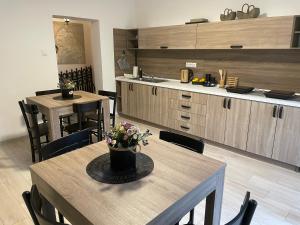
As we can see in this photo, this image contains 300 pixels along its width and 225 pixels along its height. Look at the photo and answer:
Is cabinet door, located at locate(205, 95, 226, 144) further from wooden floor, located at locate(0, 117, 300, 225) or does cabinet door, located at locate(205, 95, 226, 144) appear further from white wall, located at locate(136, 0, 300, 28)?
white wall, located at locate(136, 0, 300, 28)

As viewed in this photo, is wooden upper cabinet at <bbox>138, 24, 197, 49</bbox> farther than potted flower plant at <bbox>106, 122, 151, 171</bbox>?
Yes

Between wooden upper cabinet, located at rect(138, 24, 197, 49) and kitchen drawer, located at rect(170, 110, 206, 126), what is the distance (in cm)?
111

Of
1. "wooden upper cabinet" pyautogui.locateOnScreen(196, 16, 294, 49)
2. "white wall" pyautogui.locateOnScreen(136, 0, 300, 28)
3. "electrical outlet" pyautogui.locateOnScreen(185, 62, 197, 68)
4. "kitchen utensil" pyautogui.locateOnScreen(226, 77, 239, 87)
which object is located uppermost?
"white wall" pyautogui.locateOnScreen(136, 0, 300, 28)

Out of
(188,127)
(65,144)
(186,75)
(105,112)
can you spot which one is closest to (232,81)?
(186,75)

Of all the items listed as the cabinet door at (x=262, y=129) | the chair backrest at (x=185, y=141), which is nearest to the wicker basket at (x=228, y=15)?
the cabinet door at (x=262, y=129)

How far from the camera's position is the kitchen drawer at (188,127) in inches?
145

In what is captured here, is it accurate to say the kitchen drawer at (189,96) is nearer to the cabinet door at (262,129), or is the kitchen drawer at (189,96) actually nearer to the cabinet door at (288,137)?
the cabinet door at (262,129)

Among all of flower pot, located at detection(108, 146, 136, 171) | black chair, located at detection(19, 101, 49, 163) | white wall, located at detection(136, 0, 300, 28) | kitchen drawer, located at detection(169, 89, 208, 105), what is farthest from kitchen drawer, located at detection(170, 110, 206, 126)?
flower pot, located at detection(108, 146, 136, 171)

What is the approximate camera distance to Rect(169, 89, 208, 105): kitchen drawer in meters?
3.53

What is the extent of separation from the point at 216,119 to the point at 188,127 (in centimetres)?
55

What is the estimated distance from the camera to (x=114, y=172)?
→ 1.33 m

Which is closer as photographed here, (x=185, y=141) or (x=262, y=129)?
(x=185, y=141)

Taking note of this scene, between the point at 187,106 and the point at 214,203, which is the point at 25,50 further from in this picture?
the point at 214,203

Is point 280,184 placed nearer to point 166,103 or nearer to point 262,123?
point 262,123
